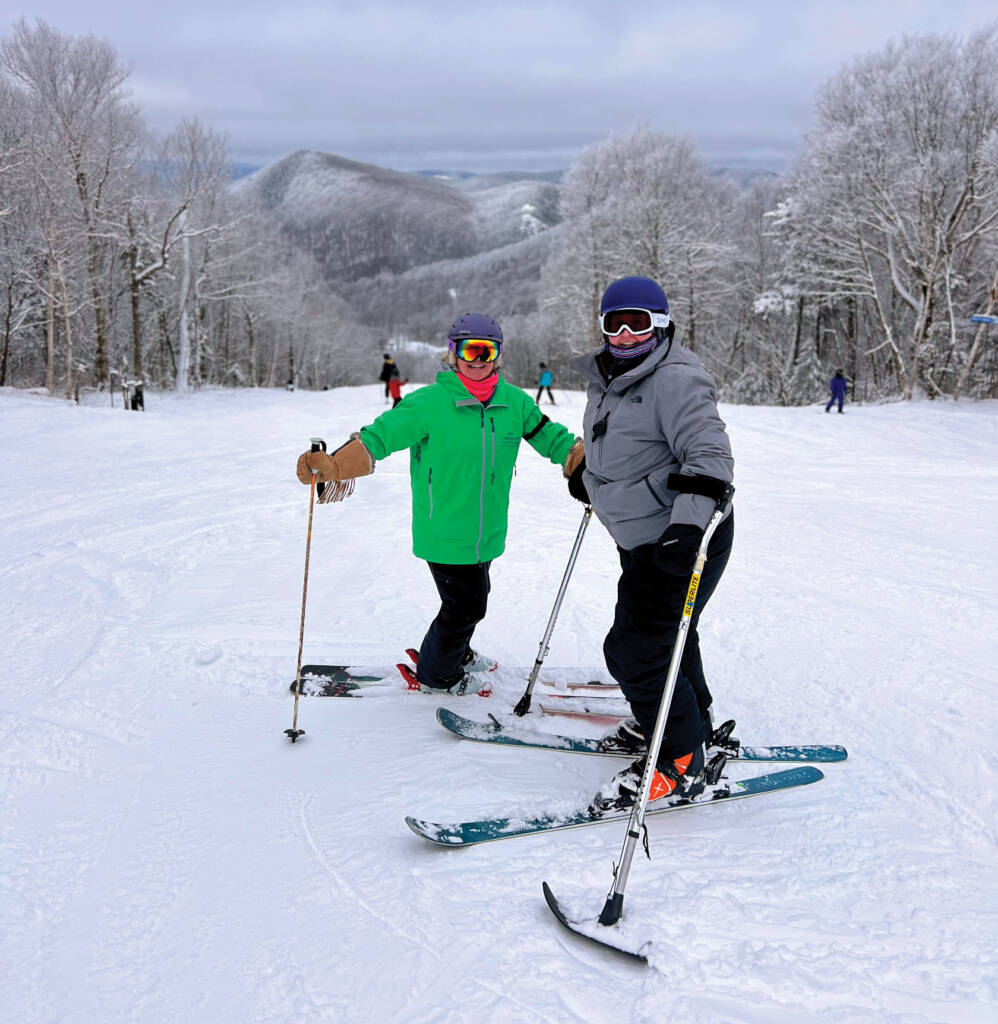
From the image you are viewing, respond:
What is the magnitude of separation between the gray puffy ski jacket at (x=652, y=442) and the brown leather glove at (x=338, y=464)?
1087 millimetres

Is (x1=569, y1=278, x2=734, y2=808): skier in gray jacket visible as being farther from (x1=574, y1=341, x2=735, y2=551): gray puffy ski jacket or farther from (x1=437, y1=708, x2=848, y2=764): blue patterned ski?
(x1=437, y1=708, x2=848, y2=764): blue patterned ski

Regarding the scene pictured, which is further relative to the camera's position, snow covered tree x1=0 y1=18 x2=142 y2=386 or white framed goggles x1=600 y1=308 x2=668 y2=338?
snow covered tree x1=0 y1=18 x2=142 y2=386

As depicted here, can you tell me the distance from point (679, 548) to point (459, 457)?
1.32m

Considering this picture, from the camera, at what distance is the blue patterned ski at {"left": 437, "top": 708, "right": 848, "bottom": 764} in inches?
129

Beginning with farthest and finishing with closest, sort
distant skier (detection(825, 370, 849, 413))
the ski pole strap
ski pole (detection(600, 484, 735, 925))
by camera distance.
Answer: distant skier (detection(825, 370, 849, 413)) < the ski pole strap < ski pole (detection(600, 484, 735, 925))

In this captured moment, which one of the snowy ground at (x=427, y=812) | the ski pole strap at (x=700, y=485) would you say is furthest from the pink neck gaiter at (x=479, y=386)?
the snowy ground at (x=427, y=812)

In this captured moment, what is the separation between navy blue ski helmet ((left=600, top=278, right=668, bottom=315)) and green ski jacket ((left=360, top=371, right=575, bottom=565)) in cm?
83

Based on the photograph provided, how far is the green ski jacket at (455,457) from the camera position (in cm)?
341

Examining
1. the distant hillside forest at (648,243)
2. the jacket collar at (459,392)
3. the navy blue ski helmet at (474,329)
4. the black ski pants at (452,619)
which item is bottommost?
the black ski pants at (452,619)

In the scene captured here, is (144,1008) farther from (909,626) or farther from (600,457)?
(909,626)

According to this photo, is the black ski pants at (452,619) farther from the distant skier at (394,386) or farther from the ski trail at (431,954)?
the distant skier at (394,386)

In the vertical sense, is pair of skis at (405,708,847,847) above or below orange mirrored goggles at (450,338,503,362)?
below

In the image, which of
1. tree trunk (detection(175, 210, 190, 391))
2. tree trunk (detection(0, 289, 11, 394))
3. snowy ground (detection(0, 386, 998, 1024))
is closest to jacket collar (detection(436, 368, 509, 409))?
snowy ground (detection(0, 386, 998, 1024))

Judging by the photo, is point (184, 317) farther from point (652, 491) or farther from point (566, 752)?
point (652, 491)
